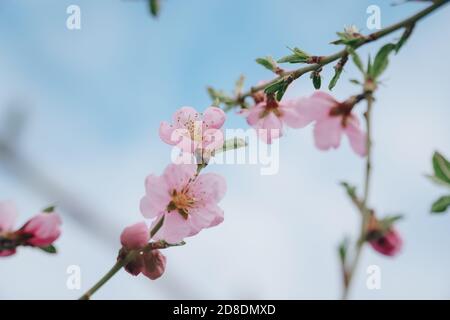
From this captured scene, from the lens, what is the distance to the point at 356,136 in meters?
0.66

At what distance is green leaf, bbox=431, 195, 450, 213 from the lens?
0.76 meters

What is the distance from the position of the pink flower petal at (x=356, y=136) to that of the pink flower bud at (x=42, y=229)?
357mm

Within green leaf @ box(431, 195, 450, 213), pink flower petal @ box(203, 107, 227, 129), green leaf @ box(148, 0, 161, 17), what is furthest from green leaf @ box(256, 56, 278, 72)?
green leaf @ box(148, 0, 161, 17)

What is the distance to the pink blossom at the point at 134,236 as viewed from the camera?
26.9 inches

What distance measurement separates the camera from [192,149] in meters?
0.80

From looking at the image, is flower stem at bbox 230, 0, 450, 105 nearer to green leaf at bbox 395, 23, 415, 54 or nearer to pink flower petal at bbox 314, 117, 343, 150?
green leaf at bbox 395, 23, 415, 54

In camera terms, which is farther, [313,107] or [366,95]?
[313,107]

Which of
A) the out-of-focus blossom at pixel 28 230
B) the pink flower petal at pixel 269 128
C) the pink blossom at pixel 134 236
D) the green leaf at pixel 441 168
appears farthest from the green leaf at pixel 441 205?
the out-of-focus blossom at pixel 28 230

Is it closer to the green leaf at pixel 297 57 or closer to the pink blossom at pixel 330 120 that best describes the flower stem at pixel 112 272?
the pink blossom at pixel 330 120
